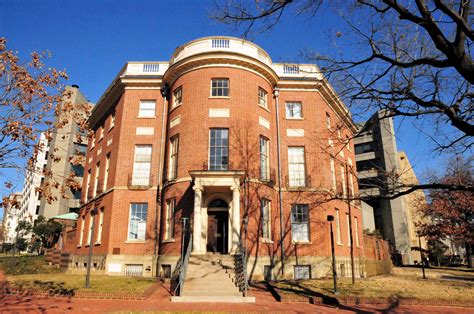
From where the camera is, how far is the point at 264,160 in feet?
70.5

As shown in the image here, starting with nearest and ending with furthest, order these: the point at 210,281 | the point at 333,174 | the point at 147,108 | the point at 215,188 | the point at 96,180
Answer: the point at 210,281, the point at 215,188, the point at 147,108, the point at 333,174, the point at 96,180

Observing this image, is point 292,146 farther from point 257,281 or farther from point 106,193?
point 106,193

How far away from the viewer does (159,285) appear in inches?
620

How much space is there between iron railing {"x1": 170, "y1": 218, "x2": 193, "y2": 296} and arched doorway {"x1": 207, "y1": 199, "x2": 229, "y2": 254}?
4.36 ft

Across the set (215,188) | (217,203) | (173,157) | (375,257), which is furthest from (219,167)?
(375,257)

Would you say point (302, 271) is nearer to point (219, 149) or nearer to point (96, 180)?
point (219, 149)

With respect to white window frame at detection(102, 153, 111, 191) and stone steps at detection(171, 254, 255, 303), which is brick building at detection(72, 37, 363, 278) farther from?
stone steps at detection(171, 254, 255, 303)

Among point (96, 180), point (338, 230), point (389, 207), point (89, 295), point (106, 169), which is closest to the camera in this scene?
point (89, 295)

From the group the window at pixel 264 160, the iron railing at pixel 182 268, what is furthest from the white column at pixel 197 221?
the window at pixel 264 160

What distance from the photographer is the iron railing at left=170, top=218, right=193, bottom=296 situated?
13.5 m

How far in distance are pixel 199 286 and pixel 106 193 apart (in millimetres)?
11540

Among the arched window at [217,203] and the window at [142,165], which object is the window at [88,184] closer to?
the window at [142,165]

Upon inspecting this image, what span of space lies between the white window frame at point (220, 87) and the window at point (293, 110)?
4.78 metres

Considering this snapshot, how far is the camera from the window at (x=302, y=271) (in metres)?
20.2
